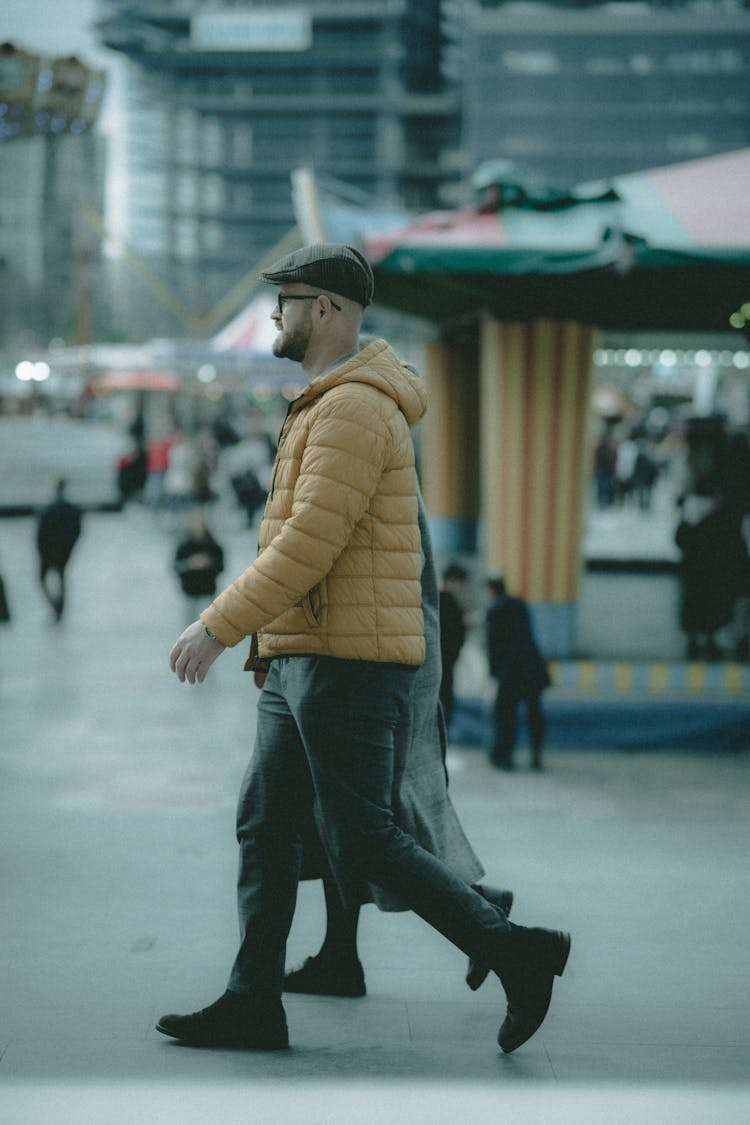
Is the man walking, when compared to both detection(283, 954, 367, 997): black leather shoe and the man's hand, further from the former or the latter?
detection(283, 954, 367, 997): black leather shoe

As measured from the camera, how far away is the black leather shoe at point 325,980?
3.97m

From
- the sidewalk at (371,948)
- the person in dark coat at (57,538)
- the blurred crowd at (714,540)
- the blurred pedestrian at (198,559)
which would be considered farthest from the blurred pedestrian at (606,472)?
the sidewalk at (371,948)

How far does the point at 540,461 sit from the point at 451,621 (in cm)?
161

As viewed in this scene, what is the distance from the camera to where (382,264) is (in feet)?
25.6

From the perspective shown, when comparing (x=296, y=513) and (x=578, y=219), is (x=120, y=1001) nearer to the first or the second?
(x=296, y=513)

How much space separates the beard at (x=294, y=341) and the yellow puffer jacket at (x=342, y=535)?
137mm

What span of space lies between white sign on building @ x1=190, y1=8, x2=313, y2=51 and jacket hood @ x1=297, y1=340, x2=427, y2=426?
142 m

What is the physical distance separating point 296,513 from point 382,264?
16.3ft

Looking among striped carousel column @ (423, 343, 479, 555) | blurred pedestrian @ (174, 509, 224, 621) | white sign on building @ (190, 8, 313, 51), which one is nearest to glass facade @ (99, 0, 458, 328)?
white sign on building @ (190, 8, 313, 51)

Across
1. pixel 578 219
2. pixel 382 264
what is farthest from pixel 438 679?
pixel 578 219

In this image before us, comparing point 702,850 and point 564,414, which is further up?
point 564,414

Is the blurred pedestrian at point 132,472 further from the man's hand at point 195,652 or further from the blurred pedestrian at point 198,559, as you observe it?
the man's hand at point 195,652

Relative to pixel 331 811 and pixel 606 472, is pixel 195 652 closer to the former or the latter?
pixel 331 811

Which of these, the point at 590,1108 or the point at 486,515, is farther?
the point at 486,515
